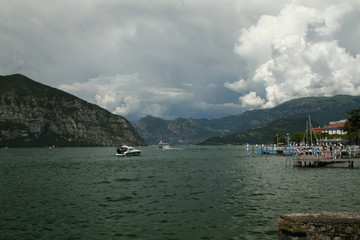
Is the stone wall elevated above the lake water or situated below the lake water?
above

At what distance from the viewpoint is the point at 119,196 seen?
33562 mm

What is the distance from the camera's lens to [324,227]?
955 centimetres

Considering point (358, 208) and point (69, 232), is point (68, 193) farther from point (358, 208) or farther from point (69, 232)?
point (358, 208)

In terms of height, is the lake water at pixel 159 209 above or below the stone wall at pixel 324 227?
below

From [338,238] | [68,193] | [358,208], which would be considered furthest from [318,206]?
[68,193]

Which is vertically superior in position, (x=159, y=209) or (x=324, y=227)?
(x=324, y=227)

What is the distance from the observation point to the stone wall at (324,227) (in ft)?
30.9

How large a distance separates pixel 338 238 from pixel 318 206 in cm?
1857

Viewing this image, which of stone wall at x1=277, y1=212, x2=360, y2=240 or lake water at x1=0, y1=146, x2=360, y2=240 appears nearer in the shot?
stone wall at x1=277, y1=212, x2=360, y2=240

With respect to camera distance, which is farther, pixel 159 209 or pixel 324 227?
pixel 159 209

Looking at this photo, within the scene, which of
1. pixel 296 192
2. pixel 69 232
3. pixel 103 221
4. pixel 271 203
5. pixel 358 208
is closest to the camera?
pixel 69 232

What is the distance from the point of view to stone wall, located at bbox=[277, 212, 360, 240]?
30.9 ft

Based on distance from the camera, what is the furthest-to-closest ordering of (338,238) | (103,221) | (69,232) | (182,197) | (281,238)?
1. (182,197)
2. (103,221)
3. (69,232)
4. (281,238)
5. (338,238)

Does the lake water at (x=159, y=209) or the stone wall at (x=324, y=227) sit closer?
the stone wall at (x=324, y=227)
